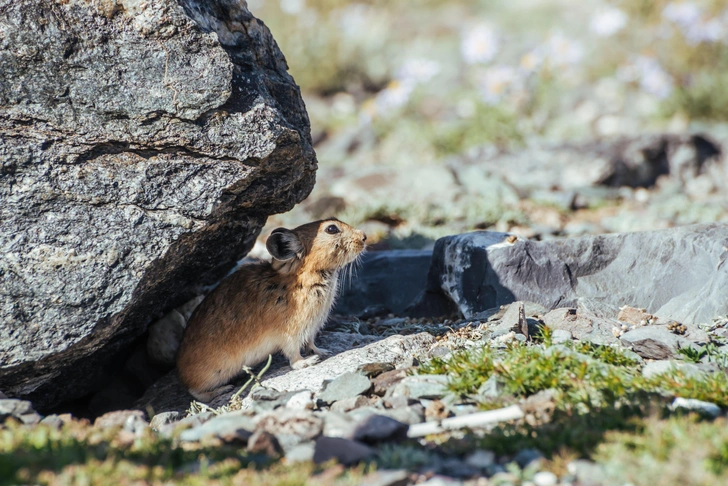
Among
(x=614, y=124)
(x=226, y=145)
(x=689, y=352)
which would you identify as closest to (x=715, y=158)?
(x=614, y=124)

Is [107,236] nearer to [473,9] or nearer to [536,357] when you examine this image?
[536,357]

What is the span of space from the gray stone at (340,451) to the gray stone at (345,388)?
114 cm

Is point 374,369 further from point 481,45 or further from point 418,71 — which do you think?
point 481,45

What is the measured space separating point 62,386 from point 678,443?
4648 mm

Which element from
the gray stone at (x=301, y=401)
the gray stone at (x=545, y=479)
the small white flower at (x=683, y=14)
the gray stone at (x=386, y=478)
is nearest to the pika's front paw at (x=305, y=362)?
the gray stone at (x=301, y=401)

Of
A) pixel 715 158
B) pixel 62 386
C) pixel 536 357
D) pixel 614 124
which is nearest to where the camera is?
pixel 536 357

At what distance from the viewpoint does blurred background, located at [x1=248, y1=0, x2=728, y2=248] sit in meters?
10.8

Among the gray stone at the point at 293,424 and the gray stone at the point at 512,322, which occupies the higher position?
the gray stone at the point at 512,322

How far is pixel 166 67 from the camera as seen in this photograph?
5.21 meters

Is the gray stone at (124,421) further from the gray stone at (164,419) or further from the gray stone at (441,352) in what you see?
the gray stone at (441,352)

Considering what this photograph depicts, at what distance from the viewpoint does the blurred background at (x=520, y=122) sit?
35.5 ft

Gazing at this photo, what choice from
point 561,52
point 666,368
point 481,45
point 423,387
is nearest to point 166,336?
point 423,387

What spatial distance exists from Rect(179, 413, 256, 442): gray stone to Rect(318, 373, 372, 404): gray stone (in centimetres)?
81

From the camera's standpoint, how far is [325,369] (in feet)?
19.7
